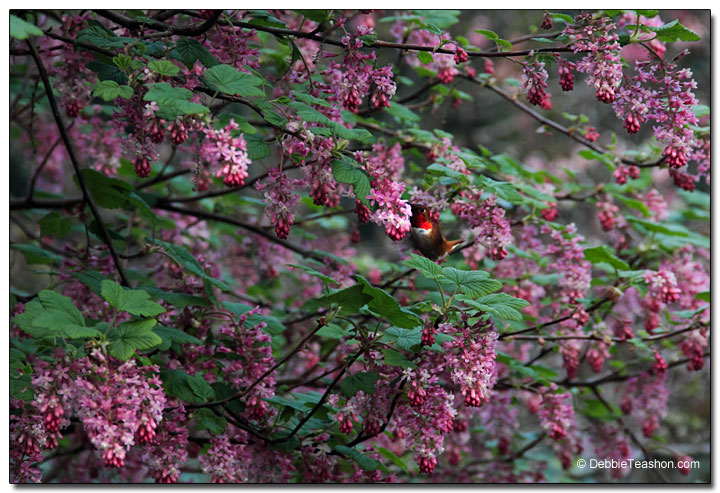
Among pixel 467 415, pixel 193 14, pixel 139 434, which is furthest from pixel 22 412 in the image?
pixel 467 415

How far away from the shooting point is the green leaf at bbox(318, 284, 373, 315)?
2363mm

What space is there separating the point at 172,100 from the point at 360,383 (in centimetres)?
103

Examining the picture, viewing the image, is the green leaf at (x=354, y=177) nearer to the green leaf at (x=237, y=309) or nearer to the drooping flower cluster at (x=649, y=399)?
the green leaf at (x=237, y=309)

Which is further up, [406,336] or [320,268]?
[320,268]

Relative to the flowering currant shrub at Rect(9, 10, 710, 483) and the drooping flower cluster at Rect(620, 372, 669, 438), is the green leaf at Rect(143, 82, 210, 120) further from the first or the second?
the drooping flower cluster at Rect(620, 372, 669, 438)

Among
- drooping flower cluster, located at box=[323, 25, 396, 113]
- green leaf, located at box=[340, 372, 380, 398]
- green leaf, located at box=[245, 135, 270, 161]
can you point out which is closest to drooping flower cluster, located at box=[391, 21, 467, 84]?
drooping flower cluster, located at box=[323, 25, 396, 113]

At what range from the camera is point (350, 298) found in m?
2.39

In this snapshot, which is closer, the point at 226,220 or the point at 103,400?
the point at 103,400

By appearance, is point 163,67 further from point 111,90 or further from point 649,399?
point 649,399

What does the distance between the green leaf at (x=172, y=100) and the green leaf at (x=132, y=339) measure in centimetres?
56

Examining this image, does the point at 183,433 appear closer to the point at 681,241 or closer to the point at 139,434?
the point at 139,434

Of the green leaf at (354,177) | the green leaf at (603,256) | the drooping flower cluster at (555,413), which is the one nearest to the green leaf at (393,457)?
the drooping flower cluster at (555,413)

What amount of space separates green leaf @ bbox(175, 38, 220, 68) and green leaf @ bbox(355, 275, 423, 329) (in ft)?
2.67

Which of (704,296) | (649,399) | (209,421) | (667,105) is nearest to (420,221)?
(667,105)
